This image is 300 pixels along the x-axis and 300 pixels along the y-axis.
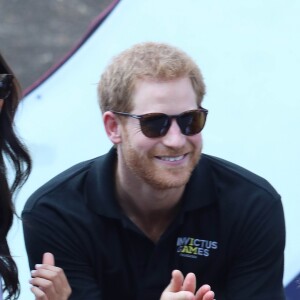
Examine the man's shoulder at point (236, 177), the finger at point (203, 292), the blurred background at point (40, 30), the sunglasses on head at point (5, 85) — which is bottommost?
the finger at point (203, 292)

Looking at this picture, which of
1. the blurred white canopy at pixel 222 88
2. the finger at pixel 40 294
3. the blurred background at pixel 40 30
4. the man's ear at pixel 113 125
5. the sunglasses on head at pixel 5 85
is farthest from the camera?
the blurred background at pixel 40 30

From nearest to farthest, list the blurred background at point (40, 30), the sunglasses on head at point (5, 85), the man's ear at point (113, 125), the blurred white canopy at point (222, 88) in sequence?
1. the sunglasses on head at point (5, 85)
2. the man's ear at point (113, 125)
3. the blurred white canopy at point (222, 88)
4. the blurred background at point (40, 30)

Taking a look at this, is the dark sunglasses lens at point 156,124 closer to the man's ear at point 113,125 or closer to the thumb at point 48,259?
the man's ear at point 113,125

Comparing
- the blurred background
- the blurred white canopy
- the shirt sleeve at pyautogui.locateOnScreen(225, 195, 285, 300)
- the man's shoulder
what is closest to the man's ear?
the man's shoulder

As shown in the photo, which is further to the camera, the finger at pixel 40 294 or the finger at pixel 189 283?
the finger at pixel 40 294

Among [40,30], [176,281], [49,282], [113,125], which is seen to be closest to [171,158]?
[113,125]

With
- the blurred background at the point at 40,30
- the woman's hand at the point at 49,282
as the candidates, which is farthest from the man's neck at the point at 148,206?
the blurred background at the point at 40,30

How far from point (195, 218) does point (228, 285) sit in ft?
0.66

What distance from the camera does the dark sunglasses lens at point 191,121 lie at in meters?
1.74

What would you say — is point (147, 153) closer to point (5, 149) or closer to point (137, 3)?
point (5, 149)

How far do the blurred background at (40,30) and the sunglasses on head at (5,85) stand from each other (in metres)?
1.20

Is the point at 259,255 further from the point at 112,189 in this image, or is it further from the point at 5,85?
the point at 5,85

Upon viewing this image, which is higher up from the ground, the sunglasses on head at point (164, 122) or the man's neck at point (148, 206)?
the sunglasses on head at point (164, 122)

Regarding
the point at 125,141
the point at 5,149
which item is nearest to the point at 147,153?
the point at 125,141
